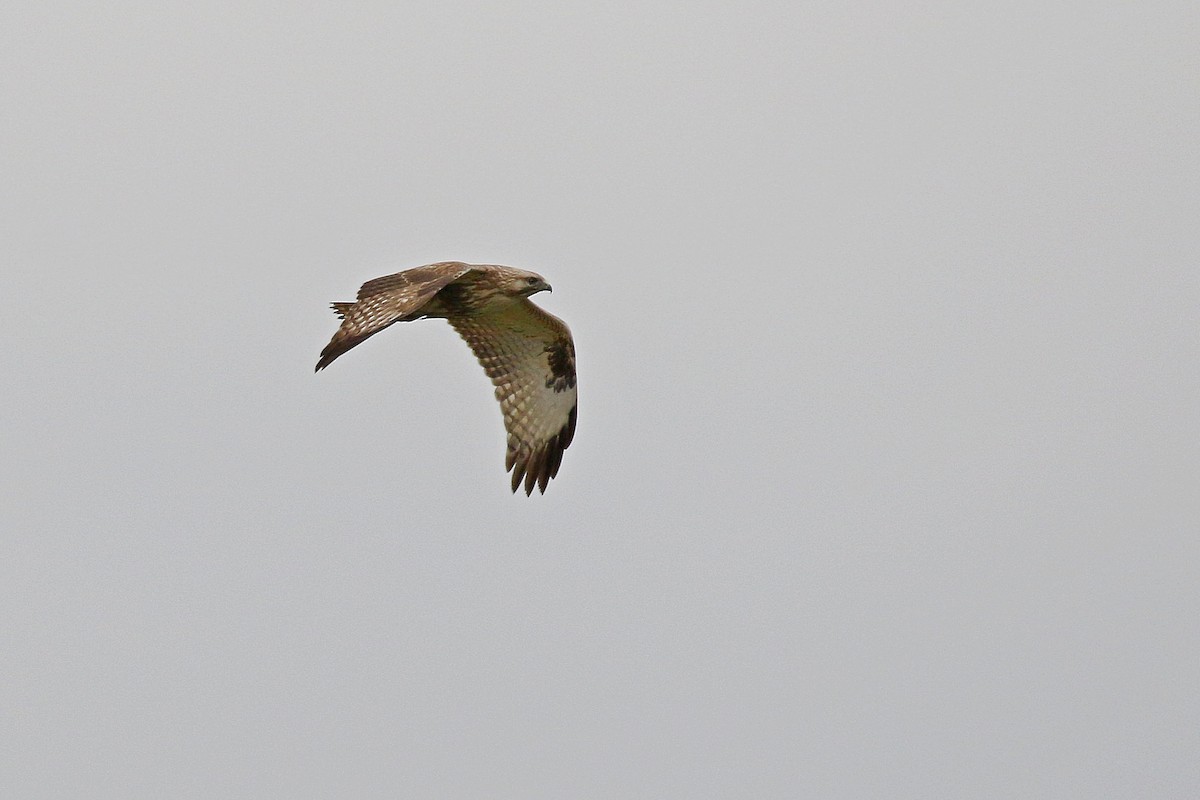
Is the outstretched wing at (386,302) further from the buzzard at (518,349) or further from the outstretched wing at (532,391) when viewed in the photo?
the outstretched wing at (532,391)

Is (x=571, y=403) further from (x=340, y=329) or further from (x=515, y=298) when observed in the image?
(x=340, y=329)

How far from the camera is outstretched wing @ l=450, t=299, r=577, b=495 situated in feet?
59.7

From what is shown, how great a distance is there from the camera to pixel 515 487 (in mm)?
18625

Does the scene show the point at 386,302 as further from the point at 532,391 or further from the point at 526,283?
the point at 532,391

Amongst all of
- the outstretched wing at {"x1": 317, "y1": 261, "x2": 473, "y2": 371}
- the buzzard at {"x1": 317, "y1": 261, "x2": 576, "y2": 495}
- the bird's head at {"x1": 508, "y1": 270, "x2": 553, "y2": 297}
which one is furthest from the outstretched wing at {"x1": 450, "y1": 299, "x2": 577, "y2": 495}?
the outstretched wing at {"x1": 317, "y1": 261, "x2": 473, "y2": 371}

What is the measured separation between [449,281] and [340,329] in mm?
1340

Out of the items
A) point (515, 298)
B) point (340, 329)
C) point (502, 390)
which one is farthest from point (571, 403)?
point (340, 329)

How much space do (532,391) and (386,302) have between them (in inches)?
139

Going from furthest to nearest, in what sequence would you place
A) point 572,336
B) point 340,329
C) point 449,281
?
point 572,336, point 449,281, point 340,329

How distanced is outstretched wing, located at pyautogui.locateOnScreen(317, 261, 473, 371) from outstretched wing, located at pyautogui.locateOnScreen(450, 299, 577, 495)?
Result: 1923 mm

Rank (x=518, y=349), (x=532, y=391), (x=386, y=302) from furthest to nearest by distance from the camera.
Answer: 1. (x=532, y=391)
2. (x=518, y=349)
3. (x=386, y=302)

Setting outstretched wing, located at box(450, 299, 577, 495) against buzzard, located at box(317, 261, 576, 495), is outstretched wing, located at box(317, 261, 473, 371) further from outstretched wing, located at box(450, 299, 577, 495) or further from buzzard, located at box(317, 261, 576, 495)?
outstretched wing, located at box(450, 299, 577, 495)

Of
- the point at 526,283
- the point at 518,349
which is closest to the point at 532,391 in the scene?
the point at 518,349

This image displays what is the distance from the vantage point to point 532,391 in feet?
60.7
